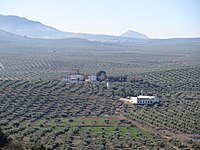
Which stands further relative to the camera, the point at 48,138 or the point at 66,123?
the point at 66,123

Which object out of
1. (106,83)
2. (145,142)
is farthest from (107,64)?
(145,142)

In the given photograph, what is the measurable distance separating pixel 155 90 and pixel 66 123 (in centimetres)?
2330

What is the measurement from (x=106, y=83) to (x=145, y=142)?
2921 centimetres

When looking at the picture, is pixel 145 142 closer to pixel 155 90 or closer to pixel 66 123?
pixel 66 123

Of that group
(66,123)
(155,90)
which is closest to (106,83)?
(155,90)

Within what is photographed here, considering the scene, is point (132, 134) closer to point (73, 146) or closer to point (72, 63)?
point (73, 146)

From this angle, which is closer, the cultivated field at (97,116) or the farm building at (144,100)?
the cultivated field at (97,116)

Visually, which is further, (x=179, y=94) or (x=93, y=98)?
(x=179, y=94)

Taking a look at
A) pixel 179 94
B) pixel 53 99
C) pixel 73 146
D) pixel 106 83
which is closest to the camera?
pixel 73 146

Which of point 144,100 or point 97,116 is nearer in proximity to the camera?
point 97,116

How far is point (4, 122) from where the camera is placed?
39188 mm

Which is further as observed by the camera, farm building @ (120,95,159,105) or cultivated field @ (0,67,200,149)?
farm building @ (120,95,159,105)

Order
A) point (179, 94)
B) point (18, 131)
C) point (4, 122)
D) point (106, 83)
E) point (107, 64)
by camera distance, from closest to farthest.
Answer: point (18, 131), point (4, 122), point (179, 94), point (106, 83), point (107, 64)

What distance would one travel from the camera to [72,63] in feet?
346
